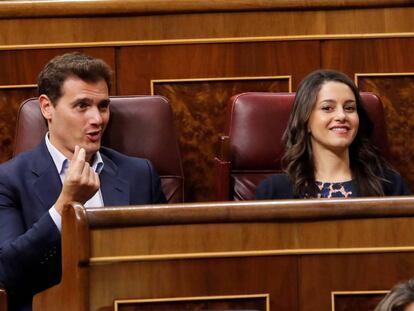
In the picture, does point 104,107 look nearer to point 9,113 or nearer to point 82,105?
point 82,105

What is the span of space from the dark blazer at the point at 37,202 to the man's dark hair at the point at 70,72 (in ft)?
0.18

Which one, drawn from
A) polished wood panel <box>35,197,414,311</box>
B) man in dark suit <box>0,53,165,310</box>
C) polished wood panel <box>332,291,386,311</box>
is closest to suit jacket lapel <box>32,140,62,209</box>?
man in dark suit <box>0,53,165,310</box>

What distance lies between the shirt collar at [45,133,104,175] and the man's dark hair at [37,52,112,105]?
43 millimetres

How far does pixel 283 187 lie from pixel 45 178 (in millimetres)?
207

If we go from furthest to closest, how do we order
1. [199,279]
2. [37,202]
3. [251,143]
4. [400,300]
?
[251,143], [37,202], [199,279], [400,300]

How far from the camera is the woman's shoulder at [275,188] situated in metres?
0.91

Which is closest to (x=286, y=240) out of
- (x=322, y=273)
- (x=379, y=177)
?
(x=322, y=273)

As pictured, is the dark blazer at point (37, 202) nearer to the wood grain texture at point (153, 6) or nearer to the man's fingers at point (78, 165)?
the man's fingers at point (78, 165)

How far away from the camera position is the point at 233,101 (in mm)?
962

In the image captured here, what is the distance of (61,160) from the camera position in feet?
2.84

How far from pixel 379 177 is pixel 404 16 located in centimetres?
22

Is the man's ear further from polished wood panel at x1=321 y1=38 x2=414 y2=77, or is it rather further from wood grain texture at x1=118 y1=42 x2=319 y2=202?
polished wood panel at x1=321 y1=38 x2=414 y2=77

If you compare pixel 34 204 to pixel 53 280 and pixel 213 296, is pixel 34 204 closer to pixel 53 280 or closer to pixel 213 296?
pixel 53 280

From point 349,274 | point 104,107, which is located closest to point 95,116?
point 104,107
